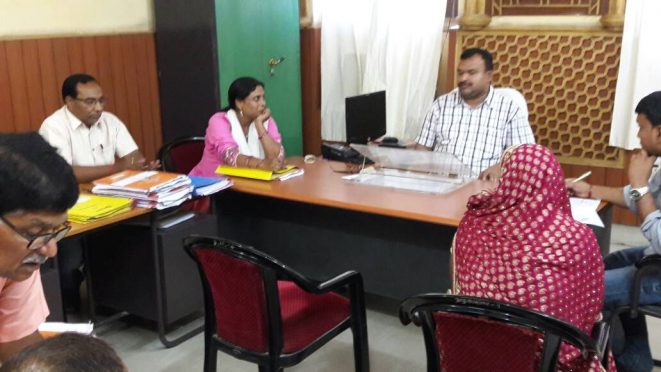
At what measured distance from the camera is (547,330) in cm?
154

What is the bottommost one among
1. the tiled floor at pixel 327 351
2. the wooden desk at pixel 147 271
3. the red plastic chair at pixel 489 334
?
the tiled floor at pixel 327 351

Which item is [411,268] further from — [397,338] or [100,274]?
[100,274]

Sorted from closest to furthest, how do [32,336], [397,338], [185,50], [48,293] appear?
[32,336] → [48,293] → [397,338] → [185,50]

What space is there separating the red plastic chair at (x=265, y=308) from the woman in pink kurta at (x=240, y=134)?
1190mm

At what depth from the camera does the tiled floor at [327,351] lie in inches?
107

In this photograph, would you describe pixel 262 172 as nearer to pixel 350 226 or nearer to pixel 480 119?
pixel 350 226

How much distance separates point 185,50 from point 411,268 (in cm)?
226

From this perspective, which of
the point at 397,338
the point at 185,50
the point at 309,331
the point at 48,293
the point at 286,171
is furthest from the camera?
the point at 185,50

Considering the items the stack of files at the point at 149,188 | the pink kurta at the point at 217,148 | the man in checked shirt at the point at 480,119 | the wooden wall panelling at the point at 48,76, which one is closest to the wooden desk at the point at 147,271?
the stack of files at the point at 149,188

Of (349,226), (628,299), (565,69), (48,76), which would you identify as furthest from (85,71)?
(628,299)

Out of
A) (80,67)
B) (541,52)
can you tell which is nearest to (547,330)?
(541,52)

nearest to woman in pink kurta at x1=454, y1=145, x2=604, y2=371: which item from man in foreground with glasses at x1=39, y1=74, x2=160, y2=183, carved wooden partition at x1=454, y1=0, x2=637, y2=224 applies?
man in foreground with glasses at x1=39, y1=74, x2=160, y2=183

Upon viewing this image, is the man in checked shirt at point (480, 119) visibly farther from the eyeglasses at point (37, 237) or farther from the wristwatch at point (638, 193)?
the eyeglasses at point (37, 237)

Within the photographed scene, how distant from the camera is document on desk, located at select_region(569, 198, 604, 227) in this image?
2.43 m
